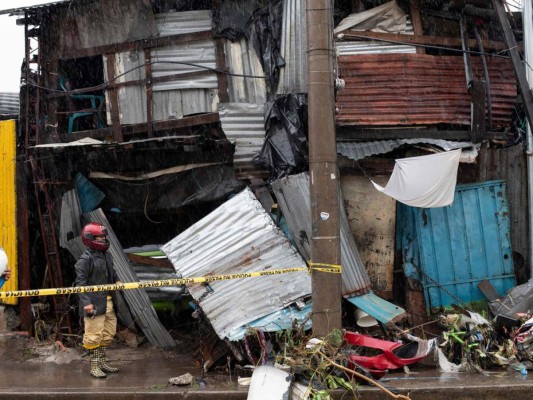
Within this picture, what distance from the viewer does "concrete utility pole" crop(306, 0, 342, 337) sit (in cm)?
677

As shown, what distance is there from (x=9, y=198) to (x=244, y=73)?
181 inches

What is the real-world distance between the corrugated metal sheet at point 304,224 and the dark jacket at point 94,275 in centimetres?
256

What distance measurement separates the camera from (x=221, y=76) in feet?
32.9

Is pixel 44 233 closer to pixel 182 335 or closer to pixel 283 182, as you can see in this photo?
pixel 182 335

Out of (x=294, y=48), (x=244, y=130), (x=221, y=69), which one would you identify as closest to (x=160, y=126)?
(x=221, y=69)

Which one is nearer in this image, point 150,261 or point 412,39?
point 412,39

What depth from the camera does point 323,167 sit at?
6801 mm

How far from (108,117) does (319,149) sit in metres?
4.92

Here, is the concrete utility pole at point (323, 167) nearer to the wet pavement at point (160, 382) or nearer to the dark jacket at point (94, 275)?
the wet pavement at point (160, 382)

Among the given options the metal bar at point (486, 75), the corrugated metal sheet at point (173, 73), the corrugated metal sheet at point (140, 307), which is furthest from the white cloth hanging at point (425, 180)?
the corrugated metal sheet at point (140, 307)

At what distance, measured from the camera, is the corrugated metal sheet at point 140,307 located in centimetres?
965

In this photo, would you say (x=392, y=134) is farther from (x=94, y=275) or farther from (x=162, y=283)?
(x=94, y=275)

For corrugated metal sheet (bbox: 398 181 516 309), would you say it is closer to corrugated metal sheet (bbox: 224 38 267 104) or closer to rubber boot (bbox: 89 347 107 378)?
corrugated metal sheet (bbox: 224 38 267 104)

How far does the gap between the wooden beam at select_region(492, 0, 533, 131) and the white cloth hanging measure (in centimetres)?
143
